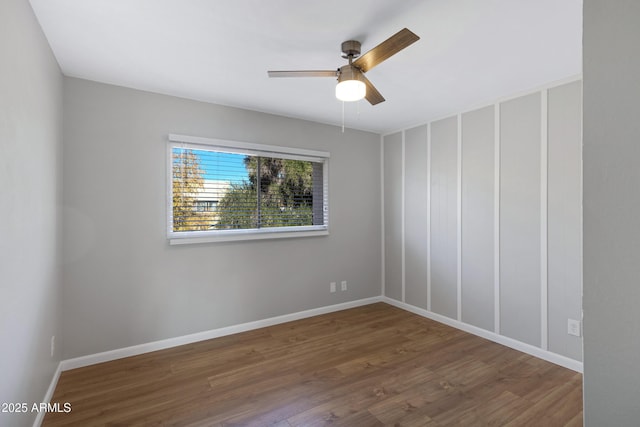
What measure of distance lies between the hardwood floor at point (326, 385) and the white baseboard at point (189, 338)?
7 cm

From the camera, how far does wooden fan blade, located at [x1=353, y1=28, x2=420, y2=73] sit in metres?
1.57

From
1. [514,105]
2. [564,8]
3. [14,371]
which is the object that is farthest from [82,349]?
[514,105]

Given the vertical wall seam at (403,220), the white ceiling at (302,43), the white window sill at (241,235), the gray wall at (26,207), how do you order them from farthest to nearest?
the vertical wall seam at (403,220) < the white window sill at (241,235) < the white ceiling at (302,43) < the gray wall at (26,207)

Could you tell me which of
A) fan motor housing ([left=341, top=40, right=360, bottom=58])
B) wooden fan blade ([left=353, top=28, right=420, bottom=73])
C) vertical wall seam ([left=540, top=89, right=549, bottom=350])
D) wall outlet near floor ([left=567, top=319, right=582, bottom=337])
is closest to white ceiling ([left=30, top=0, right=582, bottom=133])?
fan motor housing ([left=341, top=40, right=360, bottom=58])

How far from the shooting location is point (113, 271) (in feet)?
8.70

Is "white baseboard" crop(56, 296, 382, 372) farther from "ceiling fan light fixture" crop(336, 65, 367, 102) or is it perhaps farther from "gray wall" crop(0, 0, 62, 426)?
"ceiling fan light fixture" crop(336, 65, 367, 102)

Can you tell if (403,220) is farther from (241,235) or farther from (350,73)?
(350,73)

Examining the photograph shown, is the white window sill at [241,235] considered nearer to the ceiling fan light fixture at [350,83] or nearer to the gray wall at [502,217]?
the gray wall at [502,217]

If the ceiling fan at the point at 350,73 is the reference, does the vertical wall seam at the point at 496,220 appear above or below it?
A: below

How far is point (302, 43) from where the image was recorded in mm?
2039

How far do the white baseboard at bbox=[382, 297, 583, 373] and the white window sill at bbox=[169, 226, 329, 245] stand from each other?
5.01 feet

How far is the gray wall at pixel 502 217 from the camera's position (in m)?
2.58

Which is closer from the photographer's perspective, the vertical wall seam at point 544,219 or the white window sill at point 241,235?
the vertical wall seam at point 544,219

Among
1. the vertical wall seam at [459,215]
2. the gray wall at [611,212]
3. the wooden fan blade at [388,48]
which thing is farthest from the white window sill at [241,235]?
the gray wall at [611,212]
